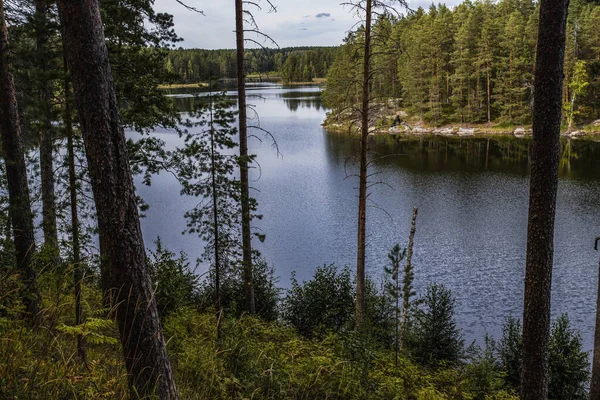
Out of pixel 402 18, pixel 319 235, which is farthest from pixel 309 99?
pixel 402 18

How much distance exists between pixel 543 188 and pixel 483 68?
2192 inches

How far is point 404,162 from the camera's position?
41.7 meters

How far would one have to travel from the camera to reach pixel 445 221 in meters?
25.9

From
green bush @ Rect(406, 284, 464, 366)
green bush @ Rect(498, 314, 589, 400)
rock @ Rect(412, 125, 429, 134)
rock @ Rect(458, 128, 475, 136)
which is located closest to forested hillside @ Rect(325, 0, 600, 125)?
rock @ Rect(412, 125, 429, 134)

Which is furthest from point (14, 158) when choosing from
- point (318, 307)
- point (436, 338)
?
point (436, 338)

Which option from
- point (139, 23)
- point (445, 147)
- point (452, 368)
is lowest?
point (452, 368)

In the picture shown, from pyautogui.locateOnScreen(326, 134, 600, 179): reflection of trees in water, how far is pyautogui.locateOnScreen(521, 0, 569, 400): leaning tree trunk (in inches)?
1022

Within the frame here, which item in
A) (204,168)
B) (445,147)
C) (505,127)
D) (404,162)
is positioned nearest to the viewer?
(204,168)

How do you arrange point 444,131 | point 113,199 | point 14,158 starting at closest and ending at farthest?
1. point 113,199
2. point 14,158
3. point 444,131

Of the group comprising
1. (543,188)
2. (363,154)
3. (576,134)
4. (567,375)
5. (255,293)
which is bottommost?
(567,375)

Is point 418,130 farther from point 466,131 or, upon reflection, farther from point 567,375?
point 567,375

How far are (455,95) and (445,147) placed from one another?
529 inches

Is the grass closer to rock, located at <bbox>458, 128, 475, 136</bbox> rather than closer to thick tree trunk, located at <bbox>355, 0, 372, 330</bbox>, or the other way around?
thick tree trunk, located at <bbox>355, 0, 372, 330</bbox>

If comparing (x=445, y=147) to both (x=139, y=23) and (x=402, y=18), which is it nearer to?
(x=402, y=18)
